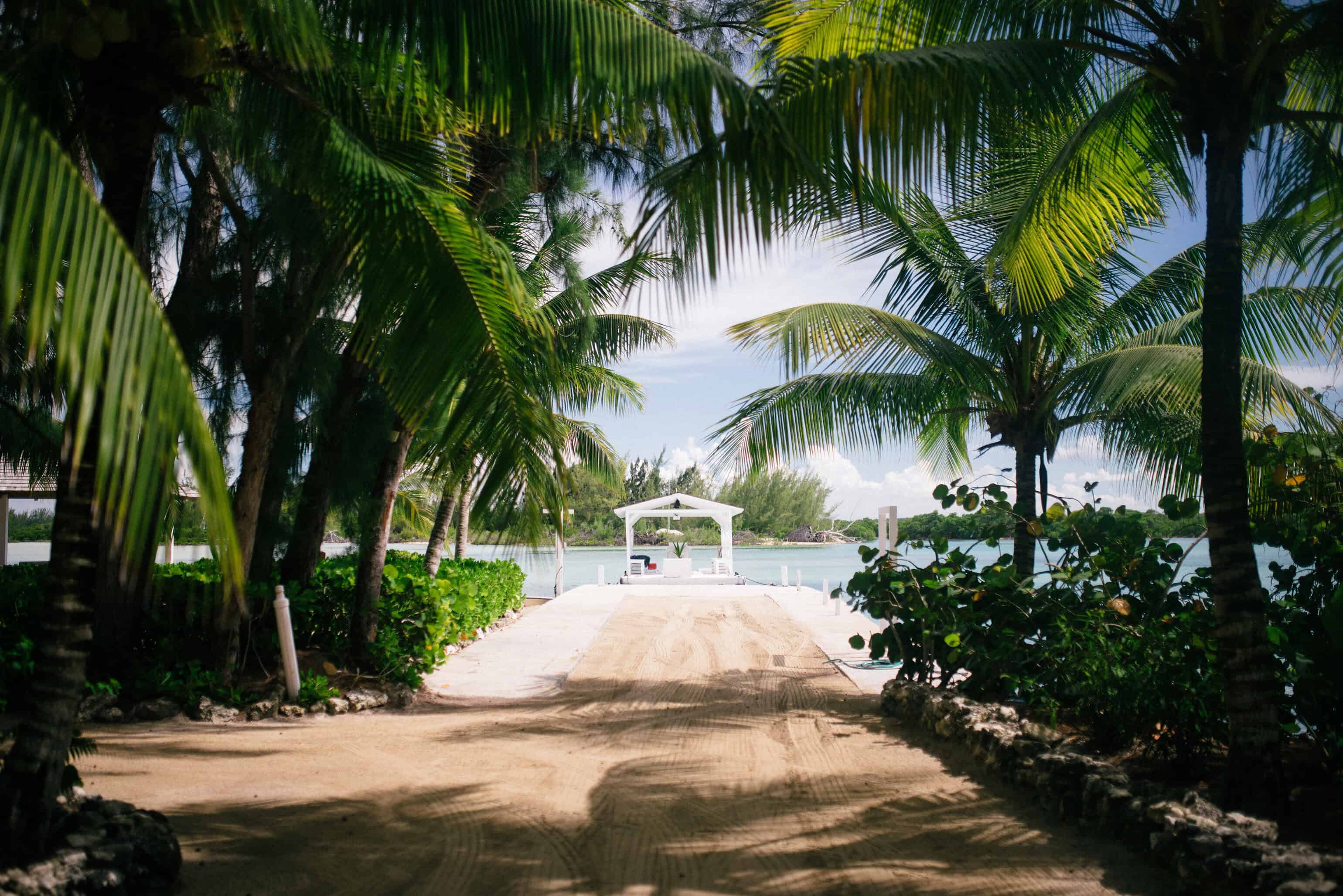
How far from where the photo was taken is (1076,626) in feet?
22.0

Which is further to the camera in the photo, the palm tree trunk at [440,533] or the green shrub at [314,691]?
the palm tree trunk at [440,533]

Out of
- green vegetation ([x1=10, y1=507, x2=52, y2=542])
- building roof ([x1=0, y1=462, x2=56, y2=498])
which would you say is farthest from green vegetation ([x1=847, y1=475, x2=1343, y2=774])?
green vegetation ([x1=10, y1=507, x2=52, y2=542])

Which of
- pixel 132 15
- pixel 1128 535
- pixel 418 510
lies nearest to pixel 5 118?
pixel 132 15

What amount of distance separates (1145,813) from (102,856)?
4.51 metres

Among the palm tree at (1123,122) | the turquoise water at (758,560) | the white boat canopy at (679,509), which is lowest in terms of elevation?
the turquoise water at (758,560)

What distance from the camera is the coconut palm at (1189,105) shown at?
401cm

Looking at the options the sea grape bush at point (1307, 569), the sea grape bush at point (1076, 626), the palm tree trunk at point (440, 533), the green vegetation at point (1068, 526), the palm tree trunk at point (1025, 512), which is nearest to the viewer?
the sea grape bush at point (1307, 569)

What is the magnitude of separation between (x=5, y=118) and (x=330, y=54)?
242 centimetres

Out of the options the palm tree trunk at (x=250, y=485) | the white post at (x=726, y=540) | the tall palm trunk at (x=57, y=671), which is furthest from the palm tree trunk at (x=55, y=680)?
the white post at (x=726, y=540)

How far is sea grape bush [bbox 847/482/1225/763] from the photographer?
5.06m

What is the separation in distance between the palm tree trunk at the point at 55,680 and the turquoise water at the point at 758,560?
197cm

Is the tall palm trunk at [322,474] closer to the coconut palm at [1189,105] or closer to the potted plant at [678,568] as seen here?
the coconut palm at [1189,105]

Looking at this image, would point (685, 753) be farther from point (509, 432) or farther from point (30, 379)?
point (30, 379)

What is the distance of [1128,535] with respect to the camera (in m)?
6.48
